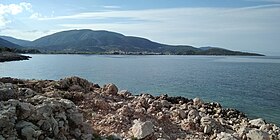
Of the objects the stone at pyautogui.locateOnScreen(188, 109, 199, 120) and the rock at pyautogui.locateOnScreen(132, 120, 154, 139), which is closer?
the rock at pyautogui.locateOnScreen(132, 120, 154, 139)

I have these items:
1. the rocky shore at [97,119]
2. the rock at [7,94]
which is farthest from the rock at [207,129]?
the rock at [7,94]

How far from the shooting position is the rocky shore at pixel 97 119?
1246 cm

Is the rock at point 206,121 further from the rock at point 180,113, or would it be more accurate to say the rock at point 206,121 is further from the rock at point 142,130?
the rock at point 142,130

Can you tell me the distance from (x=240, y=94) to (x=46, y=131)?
40.9 meters

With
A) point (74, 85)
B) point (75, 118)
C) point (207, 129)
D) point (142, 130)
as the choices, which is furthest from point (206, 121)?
point (74, 85)

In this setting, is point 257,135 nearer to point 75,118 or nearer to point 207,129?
point 207,129

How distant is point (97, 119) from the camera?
19031 millimetres

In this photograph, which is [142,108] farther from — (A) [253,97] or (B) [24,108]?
(A) [253,97]

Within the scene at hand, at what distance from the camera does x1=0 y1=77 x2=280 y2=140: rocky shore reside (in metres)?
12.5

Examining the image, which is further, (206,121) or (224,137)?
(206,121)

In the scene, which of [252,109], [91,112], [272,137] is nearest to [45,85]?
[91,112]

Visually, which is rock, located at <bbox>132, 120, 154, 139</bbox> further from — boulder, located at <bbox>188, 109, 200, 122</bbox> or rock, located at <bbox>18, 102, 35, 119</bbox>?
rock, located at <bbox>18, 102, 35, 119</bbox>

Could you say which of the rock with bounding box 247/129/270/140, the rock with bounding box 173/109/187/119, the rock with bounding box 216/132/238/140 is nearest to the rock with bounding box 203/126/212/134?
the rock with bounding box 216/132/238/140

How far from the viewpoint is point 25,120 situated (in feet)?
40.8
